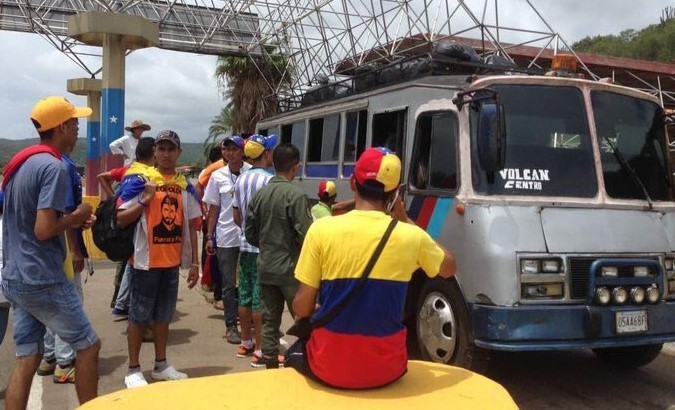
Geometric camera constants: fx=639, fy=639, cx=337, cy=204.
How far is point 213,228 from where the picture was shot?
20.1ft

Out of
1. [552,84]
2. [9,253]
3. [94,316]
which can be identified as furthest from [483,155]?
[94,316]

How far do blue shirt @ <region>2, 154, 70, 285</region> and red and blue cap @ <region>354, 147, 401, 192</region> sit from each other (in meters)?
1.71

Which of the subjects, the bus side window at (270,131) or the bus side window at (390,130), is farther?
the bus side window at (270,131)

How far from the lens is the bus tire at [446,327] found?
4680 mm

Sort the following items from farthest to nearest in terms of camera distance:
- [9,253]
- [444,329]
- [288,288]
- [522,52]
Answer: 1. [522,52]
2. [444,329]
3. [288,288]
4. [9,253]

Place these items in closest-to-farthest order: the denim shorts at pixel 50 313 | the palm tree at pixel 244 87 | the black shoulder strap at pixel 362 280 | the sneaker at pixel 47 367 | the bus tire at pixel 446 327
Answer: the black shoulder strap at pixel 362 280, the denim shorts at pixel 50 313, the bus tire at pixel 446 327, the sneaker at pixel 47 367, the palm tree at pixel 244 87

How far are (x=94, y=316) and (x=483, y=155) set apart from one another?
15.7ft

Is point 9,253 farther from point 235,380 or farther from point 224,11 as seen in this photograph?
point 224,11

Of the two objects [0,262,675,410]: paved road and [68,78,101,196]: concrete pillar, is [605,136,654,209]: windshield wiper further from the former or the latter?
[68,78,101,196]: concrete pillar

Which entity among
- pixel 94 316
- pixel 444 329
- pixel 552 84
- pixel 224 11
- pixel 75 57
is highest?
pixel 224 11

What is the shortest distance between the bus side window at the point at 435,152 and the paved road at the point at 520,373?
168cm

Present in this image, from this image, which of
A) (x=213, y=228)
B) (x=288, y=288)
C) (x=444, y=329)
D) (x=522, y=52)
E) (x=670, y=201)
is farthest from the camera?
(x=522, y=52)

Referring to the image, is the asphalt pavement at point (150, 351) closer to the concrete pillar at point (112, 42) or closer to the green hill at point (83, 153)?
the green hill at point (83, 153)

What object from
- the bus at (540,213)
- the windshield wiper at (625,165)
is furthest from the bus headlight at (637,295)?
the windshield wiper at (625,165)
